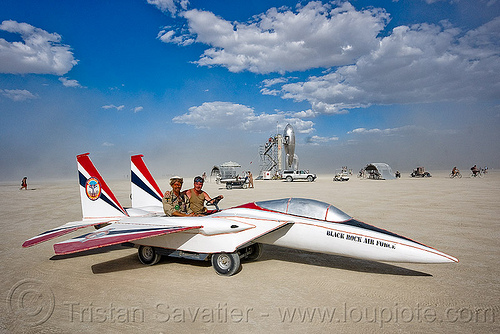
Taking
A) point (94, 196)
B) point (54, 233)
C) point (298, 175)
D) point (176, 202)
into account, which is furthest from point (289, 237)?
point (298, 175)

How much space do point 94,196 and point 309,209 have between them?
639 centimetres

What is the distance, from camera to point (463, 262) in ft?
20.7

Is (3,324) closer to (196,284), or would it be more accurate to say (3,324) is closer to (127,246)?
(196,284)

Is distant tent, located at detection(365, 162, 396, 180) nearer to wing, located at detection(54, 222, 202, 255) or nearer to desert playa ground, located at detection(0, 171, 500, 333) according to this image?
desert playa ground, located at detection(0, 171, 500, 333)

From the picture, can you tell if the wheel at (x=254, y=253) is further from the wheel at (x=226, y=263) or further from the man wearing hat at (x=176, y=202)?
the man wearing hat at (x=176, y=202)

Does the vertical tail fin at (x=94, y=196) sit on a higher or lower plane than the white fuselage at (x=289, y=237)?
higher

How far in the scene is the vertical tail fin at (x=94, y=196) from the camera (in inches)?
322

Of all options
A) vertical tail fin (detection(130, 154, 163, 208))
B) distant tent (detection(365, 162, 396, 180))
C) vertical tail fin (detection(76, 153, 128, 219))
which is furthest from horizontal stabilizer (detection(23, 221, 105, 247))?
distant tent (detection(365, 162, 396, 180))

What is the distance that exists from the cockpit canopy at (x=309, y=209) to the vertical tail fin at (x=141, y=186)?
5.31m

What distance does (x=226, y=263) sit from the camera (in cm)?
583

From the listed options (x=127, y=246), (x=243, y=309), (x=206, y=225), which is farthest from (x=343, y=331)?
(x=127, y=246)

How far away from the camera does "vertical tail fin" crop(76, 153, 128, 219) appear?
8172mm

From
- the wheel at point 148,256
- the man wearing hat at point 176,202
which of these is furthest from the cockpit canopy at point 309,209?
the wheel at point 148,256

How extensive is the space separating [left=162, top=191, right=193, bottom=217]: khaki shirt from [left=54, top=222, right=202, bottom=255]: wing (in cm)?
91
